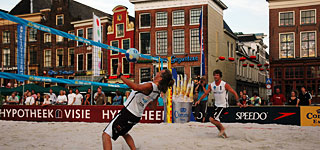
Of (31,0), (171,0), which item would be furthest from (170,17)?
(31,0)

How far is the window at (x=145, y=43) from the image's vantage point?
3131 centimetres

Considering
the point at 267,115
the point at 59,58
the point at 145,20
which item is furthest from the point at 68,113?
the point at 59,58

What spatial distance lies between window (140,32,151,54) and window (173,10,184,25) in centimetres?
290

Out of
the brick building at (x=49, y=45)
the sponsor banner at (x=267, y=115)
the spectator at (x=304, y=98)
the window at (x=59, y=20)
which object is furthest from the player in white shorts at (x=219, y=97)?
the window at (x=59, y=20)

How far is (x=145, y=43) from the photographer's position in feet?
103

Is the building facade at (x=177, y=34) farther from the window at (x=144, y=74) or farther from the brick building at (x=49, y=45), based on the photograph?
the brick building at (x=49, y=45)

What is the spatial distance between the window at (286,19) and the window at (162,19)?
10607 millimetres

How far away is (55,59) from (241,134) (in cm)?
2909

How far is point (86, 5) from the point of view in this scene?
3797cm

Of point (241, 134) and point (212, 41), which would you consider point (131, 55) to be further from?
point (212, 41)

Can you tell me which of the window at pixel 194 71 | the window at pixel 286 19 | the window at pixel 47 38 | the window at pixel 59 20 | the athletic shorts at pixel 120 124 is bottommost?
the athletic shorts at pixel 120 124


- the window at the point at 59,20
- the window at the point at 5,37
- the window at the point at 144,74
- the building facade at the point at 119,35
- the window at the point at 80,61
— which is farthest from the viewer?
the window at the point at 59,20

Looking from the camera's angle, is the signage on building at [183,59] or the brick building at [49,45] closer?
the signage on building at [183,59]

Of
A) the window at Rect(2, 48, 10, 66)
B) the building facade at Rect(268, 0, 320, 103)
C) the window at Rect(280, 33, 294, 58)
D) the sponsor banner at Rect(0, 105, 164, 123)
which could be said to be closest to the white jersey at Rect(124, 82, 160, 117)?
the sponsor banner at Rect(0, 105, 164, 123)
